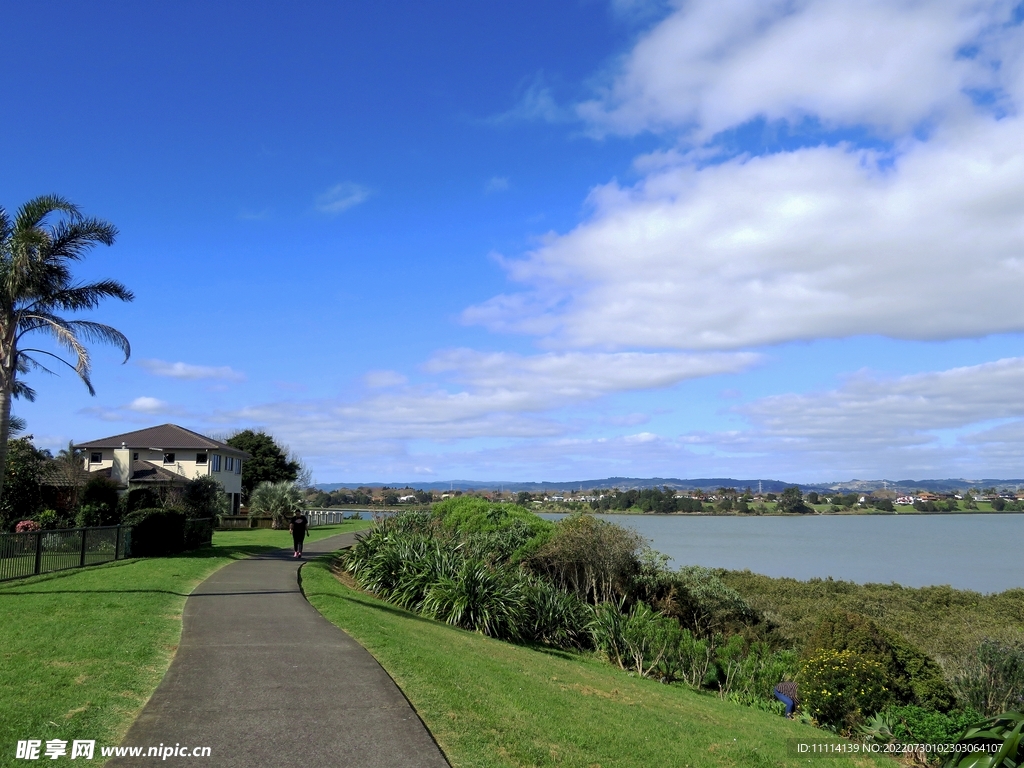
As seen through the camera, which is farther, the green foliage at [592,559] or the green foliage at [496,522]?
the green foliage at [496,522]

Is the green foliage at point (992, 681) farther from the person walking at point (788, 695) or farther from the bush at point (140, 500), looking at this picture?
the bush at point (140, 500)

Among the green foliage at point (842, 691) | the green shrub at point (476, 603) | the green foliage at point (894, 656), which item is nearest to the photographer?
the green foliage at point (842, 691)

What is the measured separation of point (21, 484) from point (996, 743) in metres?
37.2

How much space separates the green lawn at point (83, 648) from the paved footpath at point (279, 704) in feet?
0.98

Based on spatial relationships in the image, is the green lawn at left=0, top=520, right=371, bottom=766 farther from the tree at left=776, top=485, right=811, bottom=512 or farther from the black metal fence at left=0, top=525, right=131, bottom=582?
the tree at left=776, top=485, right=811, bottom=512

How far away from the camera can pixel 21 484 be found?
31875 millimetres

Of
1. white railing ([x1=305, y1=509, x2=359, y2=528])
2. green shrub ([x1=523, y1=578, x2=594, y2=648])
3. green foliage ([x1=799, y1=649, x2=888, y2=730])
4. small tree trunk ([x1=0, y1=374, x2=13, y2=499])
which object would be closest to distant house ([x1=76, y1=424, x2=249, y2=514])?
white railing ([x1=305, y1=509, x2=359, y2=528])

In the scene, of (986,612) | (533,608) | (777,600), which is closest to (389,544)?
(533,608)

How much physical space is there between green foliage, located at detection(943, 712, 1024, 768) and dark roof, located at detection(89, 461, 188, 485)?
162 ft

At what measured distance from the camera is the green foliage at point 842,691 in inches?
556

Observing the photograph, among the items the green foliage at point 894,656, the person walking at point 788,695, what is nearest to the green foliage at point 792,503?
the green foliage at point 894,656

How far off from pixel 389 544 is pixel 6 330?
11179mm

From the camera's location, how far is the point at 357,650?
35.3 ft

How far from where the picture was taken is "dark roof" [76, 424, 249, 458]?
172ft
